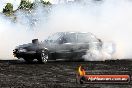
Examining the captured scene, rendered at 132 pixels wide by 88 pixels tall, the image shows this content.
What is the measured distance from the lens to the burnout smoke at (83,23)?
2999cm

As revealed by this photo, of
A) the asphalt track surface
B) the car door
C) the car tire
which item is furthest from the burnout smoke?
the asphalt track surface

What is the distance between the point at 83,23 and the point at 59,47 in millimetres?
10082

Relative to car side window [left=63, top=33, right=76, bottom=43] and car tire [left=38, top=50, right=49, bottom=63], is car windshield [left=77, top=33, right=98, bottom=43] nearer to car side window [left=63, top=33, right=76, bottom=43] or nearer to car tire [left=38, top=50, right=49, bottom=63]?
car side window [left=63, top=33, right=76, bottom=43]

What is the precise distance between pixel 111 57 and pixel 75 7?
37.8 feet

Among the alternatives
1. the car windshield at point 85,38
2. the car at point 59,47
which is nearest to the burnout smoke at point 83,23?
the car windshield at point 85,38

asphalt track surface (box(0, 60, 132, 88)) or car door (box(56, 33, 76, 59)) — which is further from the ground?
car door (box(56, 33, 76, 59))

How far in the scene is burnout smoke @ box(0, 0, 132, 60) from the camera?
30.0m

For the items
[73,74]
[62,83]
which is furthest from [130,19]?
[62,83]

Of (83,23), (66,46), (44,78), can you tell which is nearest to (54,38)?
(66,46)

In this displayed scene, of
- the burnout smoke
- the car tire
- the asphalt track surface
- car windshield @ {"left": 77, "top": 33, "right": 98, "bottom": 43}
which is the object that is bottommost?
the asphalt track surface

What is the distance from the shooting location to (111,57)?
26203 millimetres

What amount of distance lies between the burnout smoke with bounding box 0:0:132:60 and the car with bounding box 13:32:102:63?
2.80m

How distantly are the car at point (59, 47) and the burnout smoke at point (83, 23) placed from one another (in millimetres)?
2804

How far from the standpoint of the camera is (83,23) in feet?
110
